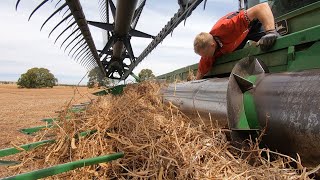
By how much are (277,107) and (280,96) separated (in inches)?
2.3

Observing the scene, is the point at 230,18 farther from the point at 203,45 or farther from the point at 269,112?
the point at 269,112

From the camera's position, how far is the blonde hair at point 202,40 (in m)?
3.18

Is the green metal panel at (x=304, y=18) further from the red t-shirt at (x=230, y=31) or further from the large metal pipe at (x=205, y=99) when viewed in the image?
the large metal pipe at (x=205, y=99)

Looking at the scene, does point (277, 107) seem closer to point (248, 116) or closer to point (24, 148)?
point (248, 116)

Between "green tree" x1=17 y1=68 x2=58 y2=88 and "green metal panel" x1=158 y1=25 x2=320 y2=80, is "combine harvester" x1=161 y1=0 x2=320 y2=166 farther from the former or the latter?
"green tree" x1=17 y1=68 x2=58 y2=88

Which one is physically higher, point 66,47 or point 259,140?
point 66,47

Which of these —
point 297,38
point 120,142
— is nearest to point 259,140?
point 297,38

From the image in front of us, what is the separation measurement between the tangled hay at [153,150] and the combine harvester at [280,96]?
0.09 meters

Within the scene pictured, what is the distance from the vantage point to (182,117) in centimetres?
261

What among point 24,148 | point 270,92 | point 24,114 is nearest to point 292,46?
point 270,92

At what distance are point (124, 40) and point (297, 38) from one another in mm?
2399

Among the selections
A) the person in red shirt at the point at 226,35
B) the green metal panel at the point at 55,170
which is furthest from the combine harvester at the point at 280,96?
the green metal panel at the point at 55,170

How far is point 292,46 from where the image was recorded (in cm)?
210

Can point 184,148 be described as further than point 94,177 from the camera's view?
No
